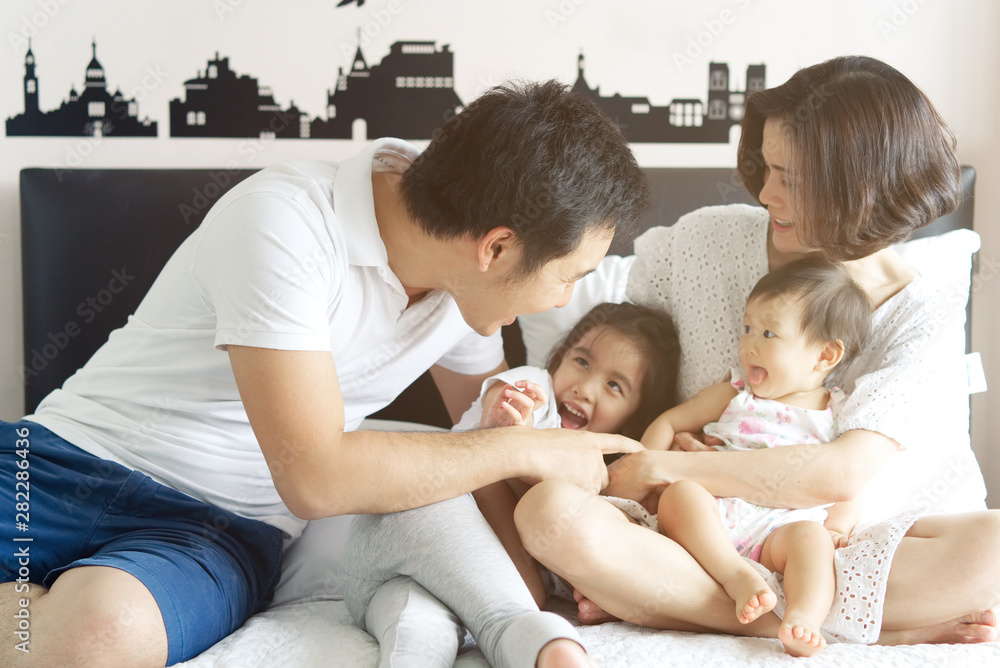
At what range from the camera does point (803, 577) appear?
110 centimetres

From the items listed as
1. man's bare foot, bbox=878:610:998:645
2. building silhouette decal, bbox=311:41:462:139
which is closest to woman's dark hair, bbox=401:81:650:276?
man's bare foot, bbox=878:610:998:645

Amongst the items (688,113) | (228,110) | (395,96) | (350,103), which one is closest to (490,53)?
(395,96)

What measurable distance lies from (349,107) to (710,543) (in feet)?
4.78

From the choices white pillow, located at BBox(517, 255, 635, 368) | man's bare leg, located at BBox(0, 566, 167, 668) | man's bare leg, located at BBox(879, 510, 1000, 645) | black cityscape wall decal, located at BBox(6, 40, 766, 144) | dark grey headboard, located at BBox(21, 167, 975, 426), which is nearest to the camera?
man's bare leg, located at BBox(0, 566, 167, 668)

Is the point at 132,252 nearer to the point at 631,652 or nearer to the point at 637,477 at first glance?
the point at 637,477

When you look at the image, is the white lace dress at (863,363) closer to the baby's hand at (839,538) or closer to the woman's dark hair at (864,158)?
the baby's hand at (839,538)

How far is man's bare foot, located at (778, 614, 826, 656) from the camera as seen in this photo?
1.01m

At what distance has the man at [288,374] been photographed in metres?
1.04

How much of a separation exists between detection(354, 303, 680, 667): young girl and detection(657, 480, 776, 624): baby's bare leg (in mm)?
239

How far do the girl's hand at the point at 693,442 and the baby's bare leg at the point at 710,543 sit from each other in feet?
0.44

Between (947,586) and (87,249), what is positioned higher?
(87,249)

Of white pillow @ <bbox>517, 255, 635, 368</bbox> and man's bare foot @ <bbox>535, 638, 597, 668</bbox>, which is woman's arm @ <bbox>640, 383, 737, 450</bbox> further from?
man's bare foot @ <bbox>535, 638, 597, 668</bbox>

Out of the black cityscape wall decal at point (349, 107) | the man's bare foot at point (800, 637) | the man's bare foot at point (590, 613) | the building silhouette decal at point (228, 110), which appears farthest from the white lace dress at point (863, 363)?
the building silhouette decal at point (228, 110)

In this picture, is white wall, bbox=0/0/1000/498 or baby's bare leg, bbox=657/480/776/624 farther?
white wall, bbox=0/0/1000/498
